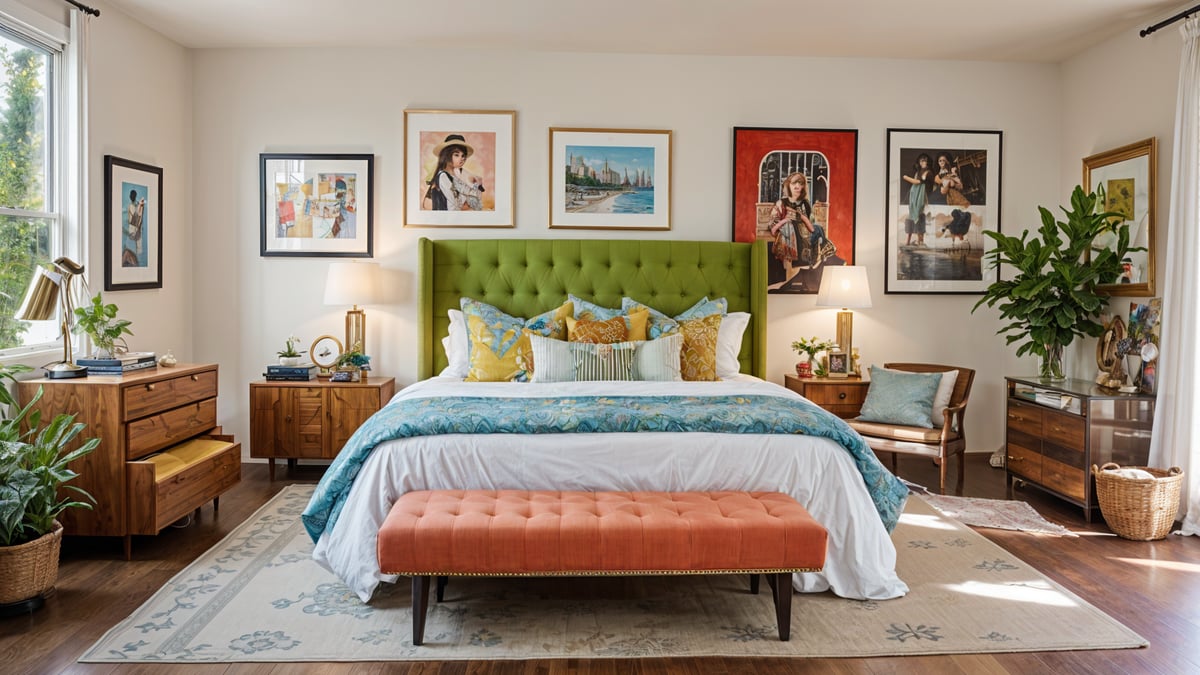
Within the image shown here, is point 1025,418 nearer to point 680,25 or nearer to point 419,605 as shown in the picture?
point 680,25

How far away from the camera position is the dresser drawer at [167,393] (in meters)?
3.70

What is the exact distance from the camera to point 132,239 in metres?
4.80

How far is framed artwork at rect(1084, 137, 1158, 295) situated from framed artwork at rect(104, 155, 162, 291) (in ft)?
18.8

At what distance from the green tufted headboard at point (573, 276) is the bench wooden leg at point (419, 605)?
276 cm

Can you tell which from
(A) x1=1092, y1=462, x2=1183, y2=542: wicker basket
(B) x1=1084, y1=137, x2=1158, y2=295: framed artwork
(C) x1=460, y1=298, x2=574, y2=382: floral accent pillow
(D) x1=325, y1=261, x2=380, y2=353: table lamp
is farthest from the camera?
(D) x1=325, y1=261, x2=380, y2=353: table lamp

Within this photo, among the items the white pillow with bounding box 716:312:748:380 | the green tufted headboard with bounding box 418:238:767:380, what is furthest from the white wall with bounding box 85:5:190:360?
the white pillow with bounding box 716:312:748:380

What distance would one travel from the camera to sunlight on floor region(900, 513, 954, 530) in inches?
167

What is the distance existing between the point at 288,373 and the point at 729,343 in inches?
110

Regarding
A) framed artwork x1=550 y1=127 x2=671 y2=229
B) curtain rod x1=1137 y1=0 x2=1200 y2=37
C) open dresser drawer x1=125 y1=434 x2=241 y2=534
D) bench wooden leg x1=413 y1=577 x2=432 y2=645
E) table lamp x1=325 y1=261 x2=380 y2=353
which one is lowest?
bench wooden leg x1=413 y1=577 x2=432 y2=645

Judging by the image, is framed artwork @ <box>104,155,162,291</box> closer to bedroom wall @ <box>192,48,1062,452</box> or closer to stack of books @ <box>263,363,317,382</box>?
bedroom wall @ <box>192,48,1062,452</box>

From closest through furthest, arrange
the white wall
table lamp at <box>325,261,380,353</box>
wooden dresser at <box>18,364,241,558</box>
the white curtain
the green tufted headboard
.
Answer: wooden dresser at <box>18,364,241,558</box>, the white curtain, the white wall, table lamp at <box>325,261,380,353</box>, the green tufted headboard

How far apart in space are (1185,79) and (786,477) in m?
3.14

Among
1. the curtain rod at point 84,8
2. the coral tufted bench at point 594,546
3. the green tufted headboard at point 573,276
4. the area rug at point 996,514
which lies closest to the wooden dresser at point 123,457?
the coral tufted bench at point 594,546

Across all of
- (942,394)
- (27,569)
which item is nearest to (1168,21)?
(942,394)
